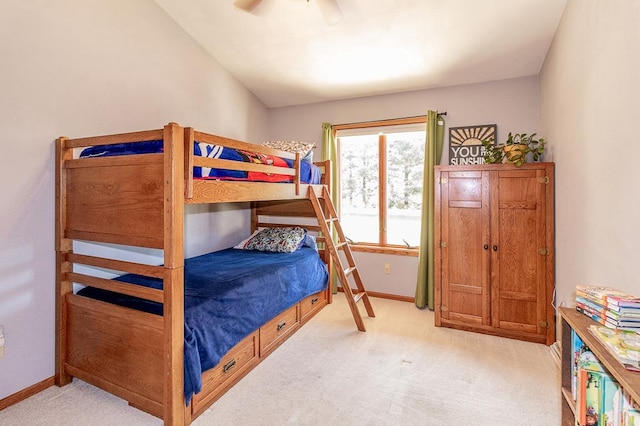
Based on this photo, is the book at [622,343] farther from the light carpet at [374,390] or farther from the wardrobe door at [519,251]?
the wardrobe door at [519,251]

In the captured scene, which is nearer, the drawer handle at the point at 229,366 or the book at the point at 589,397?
the book at the point at 589,397

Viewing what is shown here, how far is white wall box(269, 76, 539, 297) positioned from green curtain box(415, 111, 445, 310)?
0.46 ft

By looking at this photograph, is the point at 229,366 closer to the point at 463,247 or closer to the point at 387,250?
the point at 463,247

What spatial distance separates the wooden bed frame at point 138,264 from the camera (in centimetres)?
167

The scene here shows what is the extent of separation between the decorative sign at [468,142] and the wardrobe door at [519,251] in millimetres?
685

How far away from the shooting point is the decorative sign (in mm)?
3439

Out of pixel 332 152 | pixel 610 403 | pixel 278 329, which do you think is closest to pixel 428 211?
pixel 332 152

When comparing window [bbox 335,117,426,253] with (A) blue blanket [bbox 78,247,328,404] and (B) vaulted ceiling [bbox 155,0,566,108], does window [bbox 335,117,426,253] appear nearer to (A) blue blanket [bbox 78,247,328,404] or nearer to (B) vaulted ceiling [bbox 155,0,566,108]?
(B) vaulted ceiling [bbox 155,0,566,108]

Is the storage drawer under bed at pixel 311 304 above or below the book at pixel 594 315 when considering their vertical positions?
below

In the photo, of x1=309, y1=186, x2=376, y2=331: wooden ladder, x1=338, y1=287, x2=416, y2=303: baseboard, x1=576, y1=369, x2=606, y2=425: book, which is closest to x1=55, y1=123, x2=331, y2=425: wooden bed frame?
x1=309, y1=186, x2=376, y2=331: wooden ladder

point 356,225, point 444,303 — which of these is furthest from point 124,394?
point 356,225

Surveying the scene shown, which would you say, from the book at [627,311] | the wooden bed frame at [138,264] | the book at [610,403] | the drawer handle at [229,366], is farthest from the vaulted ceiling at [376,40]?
the book at [610,403]

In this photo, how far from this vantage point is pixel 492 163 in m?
2.93

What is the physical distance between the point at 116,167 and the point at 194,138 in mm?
542
